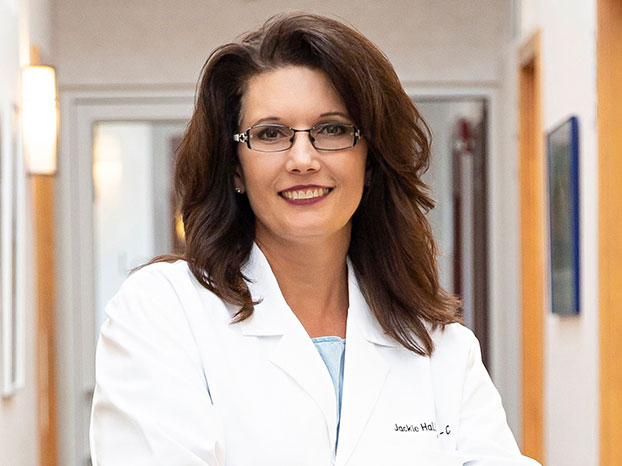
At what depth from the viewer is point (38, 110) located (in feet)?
17.1

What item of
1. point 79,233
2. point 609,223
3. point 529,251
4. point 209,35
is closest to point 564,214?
point 609,223

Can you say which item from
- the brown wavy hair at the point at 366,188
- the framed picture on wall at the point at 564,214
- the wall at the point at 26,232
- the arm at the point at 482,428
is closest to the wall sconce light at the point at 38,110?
the wall at the point at 26,232

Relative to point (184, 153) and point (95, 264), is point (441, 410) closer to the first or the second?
point (184, 153)

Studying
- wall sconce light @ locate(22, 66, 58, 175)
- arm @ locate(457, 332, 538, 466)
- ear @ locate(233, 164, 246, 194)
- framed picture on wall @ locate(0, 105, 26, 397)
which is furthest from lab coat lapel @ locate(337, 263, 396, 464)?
wall sconce light @ locate(22, 66, 58, 175)

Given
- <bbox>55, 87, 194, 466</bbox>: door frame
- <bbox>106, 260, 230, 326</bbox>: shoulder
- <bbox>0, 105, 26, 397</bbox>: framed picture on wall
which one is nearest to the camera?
<bbox>106, 260, 230, 326</bbox>: shoulder

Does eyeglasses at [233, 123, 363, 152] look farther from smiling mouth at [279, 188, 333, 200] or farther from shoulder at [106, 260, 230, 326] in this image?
shoulder at [106, 260, 230, 326]

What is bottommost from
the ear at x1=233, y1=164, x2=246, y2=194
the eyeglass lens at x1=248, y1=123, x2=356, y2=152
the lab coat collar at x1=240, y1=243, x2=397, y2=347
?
the lab coat collar at x1=240, y1=243, x2=397, y2=347

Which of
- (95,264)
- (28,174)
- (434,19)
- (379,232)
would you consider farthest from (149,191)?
(379,232)

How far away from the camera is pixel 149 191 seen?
21.1ft

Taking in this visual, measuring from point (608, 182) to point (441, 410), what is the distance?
7.96 feet

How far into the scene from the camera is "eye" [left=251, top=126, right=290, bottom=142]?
1733mm

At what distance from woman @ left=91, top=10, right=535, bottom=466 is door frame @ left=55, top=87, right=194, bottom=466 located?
458cm

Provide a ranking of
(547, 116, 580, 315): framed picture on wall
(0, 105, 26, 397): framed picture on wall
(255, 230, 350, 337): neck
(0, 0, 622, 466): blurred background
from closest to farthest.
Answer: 1. (255, 230, 350, 337): neck
2. (0, 105, 26, 397): framed picture on wall
3. (547, 116, 580, 315): framed picture on wall
4. (0, 0, 622, 466): blurred background

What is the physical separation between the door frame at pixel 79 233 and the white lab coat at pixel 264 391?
469 cm
